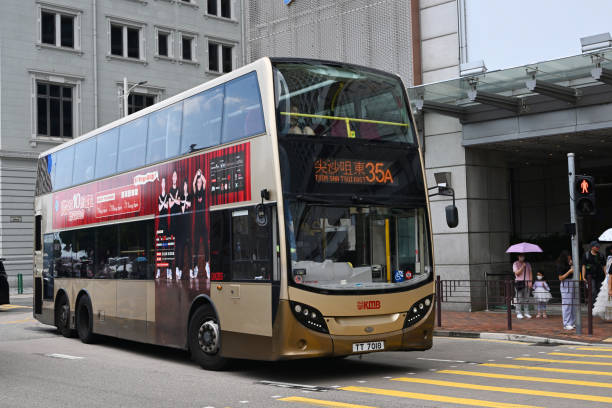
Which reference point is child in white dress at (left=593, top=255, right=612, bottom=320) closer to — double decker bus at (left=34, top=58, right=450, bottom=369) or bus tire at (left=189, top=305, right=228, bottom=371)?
double decker bus at (left=34, top=58, right=450, bottom=369)

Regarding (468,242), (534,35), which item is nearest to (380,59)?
(534,35)

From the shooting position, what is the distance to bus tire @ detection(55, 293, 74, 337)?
57.2 feet

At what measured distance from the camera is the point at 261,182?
10.6 metres

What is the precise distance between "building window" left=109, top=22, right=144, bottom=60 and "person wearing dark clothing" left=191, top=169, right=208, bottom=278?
3462 cm

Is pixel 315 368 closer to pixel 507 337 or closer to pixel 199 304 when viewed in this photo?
pixel 199 304

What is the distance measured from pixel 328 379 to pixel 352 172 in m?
2.88

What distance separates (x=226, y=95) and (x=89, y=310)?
682cm

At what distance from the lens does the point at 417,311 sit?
10984 millimetres

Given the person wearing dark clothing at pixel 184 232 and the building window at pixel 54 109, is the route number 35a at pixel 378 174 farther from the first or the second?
the building window at pixel 54 109

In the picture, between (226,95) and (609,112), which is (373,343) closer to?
(226,95)

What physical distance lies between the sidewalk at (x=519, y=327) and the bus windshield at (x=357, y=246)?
573 centimetres

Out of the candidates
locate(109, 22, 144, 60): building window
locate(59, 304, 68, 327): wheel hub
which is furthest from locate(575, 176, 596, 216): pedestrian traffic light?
locate(109, 22, 144, 60): building window

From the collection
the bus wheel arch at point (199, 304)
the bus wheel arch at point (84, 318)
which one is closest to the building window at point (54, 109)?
the bus wheel arch at point (84, 318)

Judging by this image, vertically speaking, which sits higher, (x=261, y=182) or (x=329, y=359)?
(x=261, y=182)
